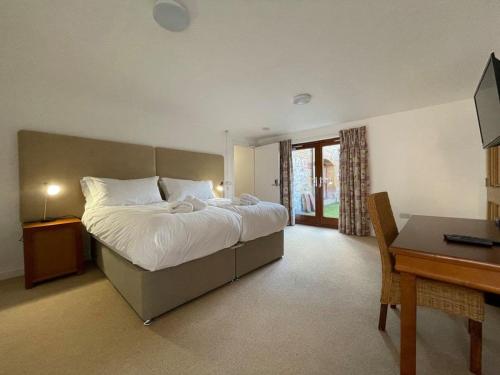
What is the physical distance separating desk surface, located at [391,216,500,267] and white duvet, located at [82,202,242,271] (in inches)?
A: 50.8

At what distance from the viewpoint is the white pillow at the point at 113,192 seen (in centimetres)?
248

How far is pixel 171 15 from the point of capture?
1417 mm

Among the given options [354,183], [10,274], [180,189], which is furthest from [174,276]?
[354,183]

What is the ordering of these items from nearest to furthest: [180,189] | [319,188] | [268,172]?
[180,189] → [319,188] → [268,172]

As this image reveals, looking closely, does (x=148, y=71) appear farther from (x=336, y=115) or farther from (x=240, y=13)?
(x=336, y=115)

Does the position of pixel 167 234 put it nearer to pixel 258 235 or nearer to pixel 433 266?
pixel 258 235

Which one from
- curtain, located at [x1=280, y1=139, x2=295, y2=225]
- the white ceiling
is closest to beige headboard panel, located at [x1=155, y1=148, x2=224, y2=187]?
the white ceiling

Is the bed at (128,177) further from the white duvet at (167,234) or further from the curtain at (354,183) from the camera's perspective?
the curtain at (354,183)

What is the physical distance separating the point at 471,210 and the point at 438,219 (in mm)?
2304

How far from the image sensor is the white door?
16.5 feet

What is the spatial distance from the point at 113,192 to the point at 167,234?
5.23 ft

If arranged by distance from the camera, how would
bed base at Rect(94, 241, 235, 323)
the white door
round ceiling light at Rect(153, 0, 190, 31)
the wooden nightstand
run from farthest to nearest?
1. the white door
2. the wooden nightstand
3. bed base at Rect(94, 241, 235, 323)
4. round ceiling light at Rect(153, 0, 190, 31)

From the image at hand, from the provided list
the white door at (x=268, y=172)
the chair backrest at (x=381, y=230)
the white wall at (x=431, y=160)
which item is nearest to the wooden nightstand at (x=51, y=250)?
the chair backrest at (x=381, y=230)

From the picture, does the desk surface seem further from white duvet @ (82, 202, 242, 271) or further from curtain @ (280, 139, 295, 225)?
curtain @ (280, 139, 295, 225)
